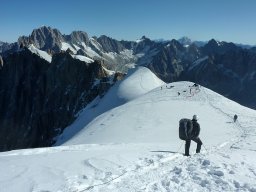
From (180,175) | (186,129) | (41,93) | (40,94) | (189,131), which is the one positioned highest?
(41,93)

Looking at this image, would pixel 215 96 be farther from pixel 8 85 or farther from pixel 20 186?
pixel 8 85

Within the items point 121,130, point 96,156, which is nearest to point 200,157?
point 96,156

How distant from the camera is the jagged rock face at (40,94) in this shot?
427 ft

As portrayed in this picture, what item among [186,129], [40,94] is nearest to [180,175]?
[186,129]

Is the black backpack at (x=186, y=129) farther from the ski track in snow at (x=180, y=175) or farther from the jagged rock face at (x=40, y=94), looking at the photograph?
the jagged rock face at (x=40, y=94)

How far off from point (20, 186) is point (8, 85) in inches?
6865

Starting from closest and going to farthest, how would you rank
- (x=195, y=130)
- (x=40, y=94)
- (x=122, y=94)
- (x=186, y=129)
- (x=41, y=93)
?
(x=186, y=129)
(x=195, y=130)
(x=122, y=94)
(x=40, y=94)
(x=41, y=93)

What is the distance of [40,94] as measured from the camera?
157625 mm

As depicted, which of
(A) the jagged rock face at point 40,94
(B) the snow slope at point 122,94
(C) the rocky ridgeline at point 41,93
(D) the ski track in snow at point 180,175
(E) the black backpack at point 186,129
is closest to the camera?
(D) the ski track in snow at point 180,175

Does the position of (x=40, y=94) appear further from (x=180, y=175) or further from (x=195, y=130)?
(x=180, y=175)

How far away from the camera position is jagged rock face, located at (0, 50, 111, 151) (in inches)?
5123

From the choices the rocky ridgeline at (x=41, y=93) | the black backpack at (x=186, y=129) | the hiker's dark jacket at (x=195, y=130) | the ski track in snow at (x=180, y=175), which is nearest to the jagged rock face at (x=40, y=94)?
the rocky ridgeline at (x=41, y=93)

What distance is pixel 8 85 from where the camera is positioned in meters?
179

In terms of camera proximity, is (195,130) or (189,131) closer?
(189,131)
